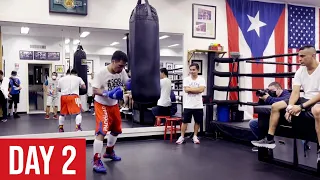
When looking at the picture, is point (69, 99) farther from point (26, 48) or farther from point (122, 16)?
point (26, 48)

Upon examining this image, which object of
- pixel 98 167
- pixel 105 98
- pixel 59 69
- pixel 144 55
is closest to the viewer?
pixel 144 55

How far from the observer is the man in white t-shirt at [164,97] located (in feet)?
19.1

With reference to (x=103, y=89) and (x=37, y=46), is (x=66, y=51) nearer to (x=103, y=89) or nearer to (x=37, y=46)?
(x=37, y=46)

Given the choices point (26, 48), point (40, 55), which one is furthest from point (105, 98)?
point (26, 48)

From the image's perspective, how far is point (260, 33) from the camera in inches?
261

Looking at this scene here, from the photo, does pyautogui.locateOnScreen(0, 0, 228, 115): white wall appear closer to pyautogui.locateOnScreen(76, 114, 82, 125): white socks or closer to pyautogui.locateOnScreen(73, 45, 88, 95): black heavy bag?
pyautogui.locateOnScreen(73, 45, 88, 95): black heavy bag

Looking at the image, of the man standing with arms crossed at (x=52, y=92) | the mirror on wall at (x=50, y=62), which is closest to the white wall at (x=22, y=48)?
the mirror on wall at (x=50, y=62)

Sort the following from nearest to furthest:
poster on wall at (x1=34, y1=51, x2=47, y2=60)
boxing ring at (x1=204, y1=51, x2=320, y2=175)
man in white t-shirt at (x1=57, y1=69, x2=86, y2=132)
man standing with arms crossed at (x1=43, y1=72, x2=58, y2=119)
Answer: boxing ring at (x1=204, y1=51, x2=320, y2=175) < man in white t-shirt at (x1=57, y1=69, x2=86, y2=132) < man standing with arms crossed at (x1=43, y1=72, x2=58, y2=119) < poster on wall at (x1=34, y1=51, x2=47, y2=60)

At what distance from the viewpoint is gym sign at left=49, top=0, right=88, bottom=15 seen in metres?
5.00

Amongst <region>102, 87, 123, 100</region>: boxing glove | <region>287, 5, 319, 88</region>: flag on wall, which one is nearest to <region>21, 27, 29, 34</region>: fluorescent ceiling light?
<region>102, 87, 123, 100</region>: boxing glove

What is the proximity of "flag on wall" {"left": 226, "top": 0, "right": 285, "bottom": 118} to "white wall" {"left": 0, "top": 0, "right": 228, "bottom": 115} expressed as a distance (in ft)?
0.77

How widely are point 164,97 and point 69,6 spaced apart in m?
2.42

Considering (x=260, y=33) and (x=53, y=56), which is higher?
(x=260, y=33)

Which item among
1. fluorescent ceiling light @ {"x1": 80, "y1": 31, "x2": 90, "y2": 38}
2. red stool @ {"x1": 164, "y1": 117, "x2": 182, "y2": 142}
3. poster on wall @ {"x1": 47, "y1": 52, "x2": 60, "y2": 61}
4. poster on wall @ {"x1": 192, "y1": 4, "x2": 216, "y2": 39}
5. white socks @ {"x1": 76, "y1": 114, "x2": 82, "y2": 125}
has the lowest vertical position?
red stool @ {"x1": 164, "y1": 117, "x2": 182, "y2": 142}
